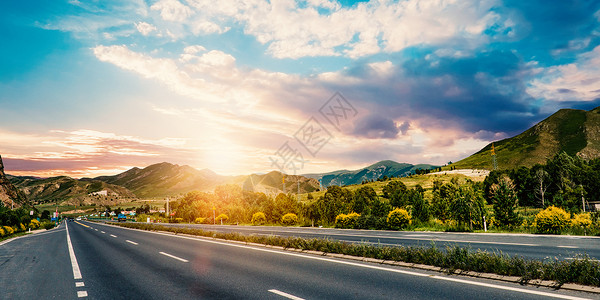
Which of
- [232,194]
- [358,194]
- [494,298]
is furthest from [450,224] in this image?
[232,194]

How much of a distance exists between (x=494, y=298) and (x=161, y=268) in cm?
978

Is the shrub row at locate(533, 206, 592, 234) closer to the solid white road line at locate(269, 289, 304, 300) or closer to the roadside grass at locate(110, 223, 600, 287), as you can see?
the roadside grass at locate(110, 223, 600, 287)

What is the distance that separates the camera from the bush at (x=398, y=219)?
2666 centimetres

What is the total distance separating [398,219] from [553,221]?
10.7 metres

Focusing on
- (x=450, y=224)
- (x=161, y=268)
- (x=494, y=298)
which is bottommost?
(x=450, y=224)

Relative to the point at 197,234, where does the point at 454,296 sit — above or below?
above

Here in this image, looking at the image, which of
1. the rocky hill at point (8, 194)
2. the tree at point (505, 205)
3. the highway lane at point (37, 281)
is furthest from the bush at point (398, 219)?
the rocky hill at point (8, 194)

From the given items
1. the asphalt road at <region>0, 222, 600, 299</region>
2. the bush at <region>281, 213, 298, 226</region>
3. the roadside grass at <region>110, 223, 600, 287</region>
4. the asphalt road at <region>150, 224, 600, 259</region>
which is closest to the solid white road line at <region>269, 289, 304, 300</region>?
the asphalt road at <region>0, 222, 600, 299</region>

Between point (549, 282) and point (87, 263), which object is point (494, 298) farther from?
point (87, 263)

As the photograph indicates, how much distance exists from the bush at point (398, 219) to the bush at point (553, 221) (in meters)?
9.32

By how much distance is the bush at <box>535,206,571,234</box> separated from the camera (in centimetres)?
2002

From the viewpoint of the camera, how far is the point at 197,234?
25.2 m

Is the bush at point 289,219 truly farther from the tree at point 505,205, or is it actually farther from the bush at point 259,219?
the tree at point 505,205

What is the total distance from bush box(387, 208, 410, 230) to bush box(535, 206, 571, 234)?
30.6ft
